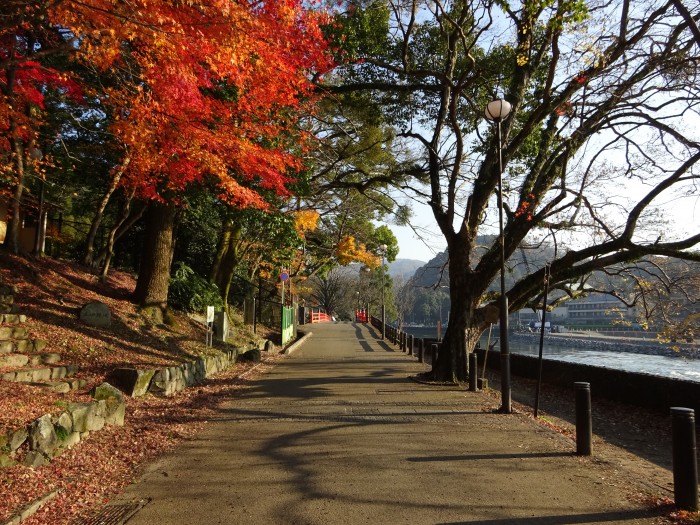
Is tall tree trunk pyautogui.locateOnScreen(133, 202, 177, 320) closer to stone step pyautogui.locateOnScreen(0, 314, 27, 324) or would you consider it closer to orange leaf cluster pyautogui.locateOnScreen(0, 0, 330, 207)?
orange leaf cluster pyautogui.locateOnScreen(0, 0, 330, 207)

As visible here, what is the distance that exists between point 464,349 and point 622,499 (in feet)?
22.3

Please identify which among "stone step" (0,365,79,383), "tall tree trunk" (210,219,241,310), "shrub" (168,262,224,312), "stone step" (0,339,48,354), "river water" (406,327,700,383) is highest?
"tall tree trunk" (210,219,241,310)

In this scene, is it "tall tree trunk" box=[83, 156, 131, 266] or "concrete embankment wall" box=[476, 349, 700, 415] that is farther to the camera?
"tall tree trunk" box=[83, 156, 131, 266]

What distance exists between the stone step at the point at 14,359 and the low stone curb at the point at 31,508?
336 cm

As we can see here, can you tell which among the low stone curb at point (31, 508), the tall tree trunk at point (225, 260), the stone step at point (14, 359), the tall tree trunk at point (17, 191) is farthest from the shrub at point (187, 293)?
the low stone curb at point (31, 508)

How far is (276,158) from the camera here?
12.2 m

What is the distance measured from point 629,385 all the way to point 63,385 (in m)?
11.2

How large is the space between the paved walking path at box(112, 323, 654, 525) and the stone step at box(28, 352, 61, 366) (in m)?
2.79

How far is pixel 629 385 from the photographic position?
1108 centimetres

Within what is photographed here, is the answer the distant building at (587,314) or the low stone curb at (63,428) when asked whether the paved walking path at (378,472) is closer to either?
the low stone curb at (63,428)

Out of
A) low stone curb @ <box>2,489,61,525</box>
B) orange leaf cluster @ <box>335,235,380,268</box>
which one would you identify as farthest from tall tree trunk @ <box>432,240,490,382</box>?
orange leaf cluster @ <box>335,235,380,268</box>

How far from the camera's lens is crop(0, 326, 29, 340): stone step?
746cm

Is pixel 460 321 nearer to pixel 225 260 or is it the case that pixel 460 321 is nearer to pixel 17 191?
pixel 17 191

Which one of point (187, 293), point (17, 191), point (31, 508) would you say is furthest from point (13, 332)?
point (187, 293)
